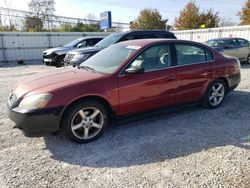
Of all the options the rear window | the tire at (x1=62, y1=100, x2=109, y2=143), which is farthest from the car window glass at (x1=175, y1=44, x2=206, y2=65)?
the tire at (x1=62, y1=100, x2=109, y2=143)

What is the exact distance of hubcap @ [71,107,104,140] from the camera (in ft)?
11.7

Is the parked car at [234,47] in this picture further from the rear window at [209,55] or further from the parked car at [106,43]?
the rear window at [209,55]

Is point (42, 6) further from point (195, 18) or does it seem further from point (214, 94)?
point (214, 94)

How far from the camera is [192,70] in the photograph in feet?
15.1

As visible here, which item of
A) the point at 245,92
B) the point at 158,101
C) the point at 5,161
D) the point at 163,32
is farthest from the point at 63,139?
the point at 163,32

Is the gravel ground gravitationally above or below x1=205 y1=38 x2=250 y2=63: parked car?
below

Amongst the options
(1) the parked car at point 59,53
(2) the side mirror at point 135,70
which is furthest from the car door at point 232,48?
(2) the side mirror at point 135,70

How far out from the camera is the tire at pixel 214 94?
5.00m

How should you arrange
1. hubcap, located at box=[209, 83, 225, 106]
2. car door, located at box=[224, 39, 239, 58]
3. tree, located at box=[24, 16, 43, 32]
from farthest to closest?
1. tree, located at box=[24, 16, 43, 32]
2. car door, located at box=[224, 39, 239, 58]
3. hubcap, located at box=[209, 83, 225, 106]

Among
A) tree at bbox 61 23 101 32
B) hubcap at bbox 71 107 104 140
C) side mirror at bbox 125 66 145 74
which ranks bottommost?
hubcap at bbox 71 107 104 140

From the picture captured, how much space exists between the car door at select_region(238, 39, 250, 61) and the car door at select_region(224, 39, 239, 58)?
25 centimetres

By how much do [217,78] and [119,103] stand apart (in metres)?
2.53

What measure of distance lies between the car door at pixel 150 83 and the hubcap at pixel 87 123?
427 mm

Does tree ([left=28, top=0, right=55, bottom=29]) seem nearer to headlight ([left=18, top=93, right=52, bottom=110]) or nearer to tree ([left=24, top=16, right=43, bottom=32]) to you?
tree ([left=24, top=16, right=43, bottom=32])
